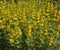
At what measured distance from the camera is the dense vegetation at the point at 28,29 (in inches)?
175

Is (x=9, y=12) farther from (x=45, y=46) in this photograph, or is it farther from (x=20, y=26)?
(x=45, y=46)

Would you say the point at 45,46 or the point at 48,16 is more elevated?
the point at 48,16

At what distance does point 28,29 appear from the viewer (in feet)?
14.5

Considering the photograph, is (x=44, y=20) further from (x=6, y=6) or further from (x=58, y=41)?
(x=6, y=6)

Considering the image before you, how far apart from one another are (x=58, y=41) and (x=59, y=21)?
0.43 metres

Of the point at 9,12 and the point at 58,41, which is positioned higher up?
the point at 9,12

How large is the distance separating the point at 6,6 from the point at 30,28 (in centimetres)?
85

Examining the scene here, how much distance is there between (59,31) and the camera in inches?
183

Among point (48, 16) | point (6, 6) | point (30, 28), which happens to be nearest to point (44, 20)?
point (48, 16)

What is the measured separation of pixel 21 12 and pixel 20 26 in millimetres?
285

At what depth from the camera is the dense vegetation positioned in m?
4.45

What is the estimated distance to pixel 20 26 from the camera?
15.1ft

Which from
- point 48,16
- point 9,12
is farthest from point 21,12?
point 48,16

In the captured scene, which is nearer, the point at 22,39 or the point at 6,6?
the point at 22,39
